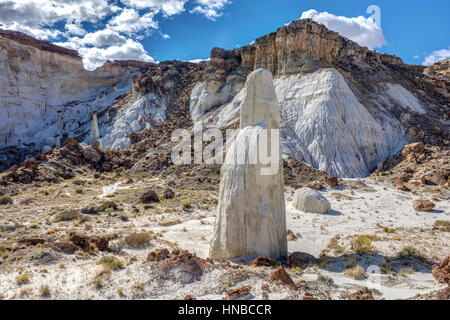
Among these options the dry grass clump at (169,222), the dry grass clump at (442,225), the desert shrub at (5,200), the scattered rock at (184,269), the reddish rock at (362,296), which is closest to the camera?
the reddish rock at (362,296)

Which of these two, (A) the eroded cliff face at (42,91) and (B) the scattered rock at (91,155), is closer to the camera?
(B) the scattered rock at (91,155)

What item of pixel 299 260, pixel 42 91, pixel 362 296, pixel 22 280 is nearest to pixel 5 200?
pixel 22 280

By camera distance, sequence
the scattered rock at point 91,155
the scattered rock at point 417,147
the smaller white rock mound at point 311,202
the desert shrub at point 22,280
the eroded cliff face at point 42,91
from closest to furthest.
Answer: the desert shrub at point 22,280, the smaller white rock mound at point 311,202, the scattered rock at point 417,147, the scattered rock at point 91,155, the eroded cliff face at point 42,91

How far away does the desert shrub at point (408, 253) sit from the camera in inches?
324

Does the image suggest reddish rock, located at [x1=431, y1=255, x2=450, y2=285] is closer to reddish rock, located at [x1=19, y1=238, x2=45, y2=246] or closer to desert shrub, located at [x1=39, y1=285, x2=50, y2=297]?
desert shrub, located at [x1=39, y1=285, x2=50, y2=297]

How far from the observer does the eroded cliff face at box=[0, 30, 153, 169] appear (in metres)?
43.3

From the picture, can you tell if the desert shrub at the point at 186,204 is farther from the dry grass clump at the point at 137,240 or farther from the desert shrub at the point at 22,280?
the desert shrub at the point at 22,280

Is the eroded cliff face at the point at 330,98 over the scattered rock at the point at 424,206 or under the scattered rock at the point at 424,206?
over

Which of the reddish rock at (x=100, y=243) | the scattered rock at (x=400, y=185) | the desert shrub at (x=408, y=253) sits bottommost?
the reddish rock at (x=100, y=243)

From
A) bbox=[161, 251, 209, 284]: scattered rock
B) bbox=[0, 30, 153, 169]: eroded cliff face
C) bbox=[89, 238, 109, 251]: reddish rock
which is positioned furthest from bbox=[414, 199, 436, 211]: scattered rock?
bbox=[0, 30, 153, 169]: eroded cliff face

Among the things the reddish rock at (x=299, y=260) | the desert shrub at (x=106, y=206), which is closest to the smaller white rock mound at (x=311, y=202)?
the reddish rock at (x=299, y=260)

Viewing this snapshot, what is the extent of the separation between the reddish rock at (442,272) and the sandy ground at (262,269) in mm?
209

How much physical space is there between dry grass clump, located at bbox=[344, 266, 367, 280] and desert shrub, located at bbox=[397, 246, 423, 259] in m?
1.66

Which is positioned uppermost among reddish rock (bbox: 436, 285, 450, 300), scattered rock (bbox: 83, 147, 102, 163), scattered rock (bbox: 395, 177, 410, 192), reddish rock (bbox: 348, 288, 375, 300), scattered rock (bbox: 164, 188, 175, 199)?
scattered rock (bbox: 83, 147, 102, 163)
